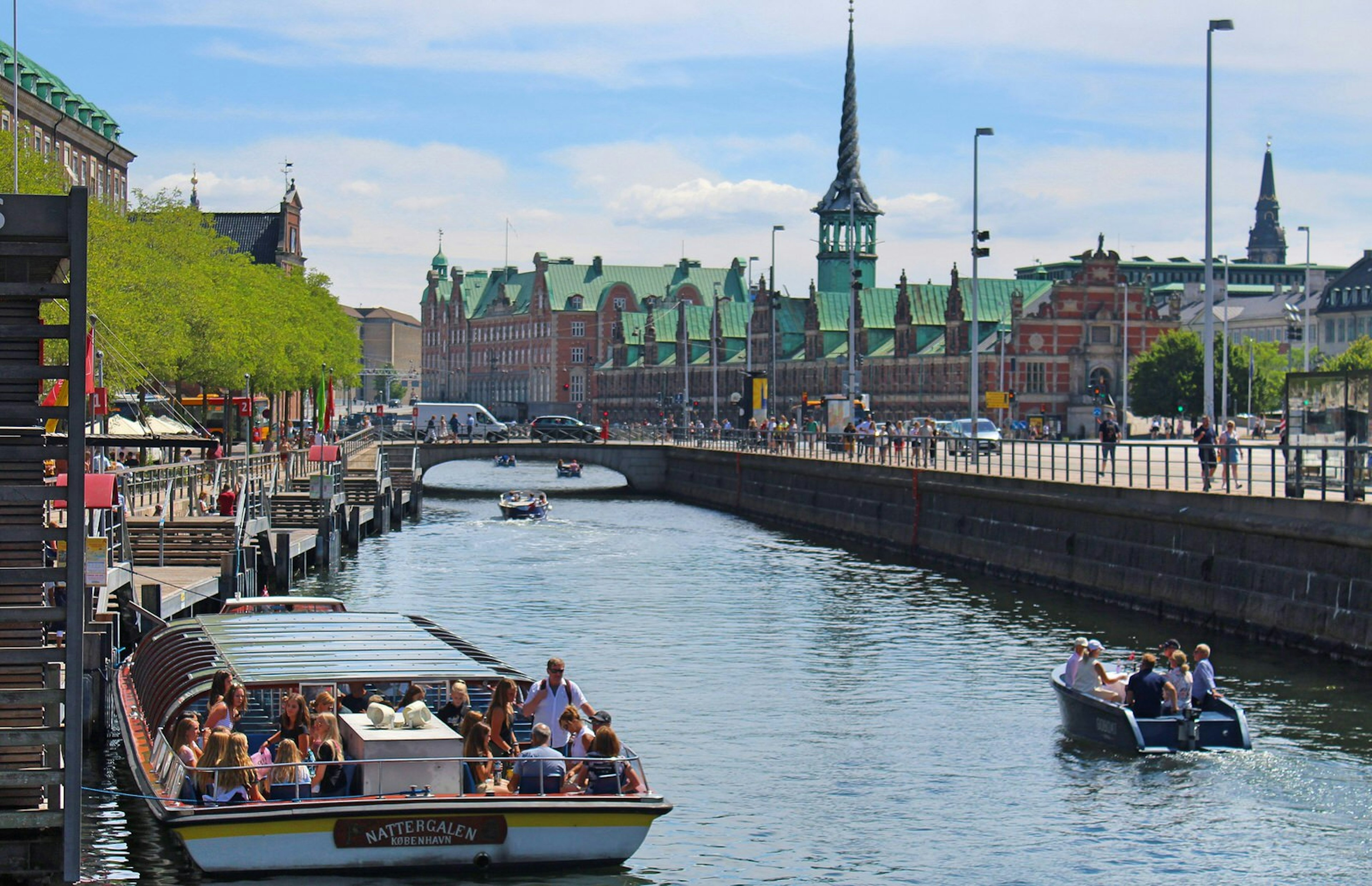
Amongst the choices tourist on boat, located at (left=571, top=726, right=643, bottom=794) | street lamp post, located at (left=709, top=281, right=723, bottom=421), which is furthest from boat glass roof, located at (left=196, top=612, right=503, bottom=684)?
street lamp post, located at (left=709, top=281, right=723, bottom=421)

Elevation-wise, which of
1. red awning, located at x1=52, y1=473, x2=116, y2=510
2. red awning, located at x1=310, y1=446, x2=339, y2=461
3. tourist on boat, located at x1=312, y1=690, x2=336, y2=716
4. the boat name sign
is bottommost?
the boat name sign

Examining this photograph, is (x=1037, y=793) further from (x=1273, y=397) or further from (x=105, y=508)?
(x=1273, y=397)

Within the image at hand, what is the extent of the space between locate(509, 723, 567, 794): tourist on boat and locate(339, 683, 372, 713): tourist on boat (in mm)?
3053

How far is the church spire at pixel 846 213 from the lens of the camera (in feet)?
547

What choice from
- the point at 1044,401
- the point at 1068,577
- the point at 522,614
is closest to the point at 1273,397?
the point at 1044,401

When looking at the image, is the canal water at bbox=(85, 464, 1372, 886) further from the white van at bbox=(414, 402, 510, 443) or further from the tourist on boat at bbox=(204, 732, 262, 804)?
the white van at bbox=(414, 402, 510, 443)

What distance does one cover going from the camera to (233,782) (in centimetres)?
1989

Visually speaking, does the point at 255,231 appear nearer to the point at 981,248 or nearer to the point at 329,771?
the point at 981,248

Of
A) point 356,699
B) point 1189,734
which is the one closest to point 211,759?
point 356,699

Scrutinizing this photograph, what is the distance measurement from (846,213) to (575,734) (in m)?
150

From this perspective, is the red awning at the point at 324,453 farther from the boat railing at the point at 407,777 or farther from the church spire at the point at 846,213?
the church spire at the point at 846,213

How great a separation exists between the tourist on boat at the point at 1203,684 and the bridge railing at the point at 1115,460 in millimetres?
10271

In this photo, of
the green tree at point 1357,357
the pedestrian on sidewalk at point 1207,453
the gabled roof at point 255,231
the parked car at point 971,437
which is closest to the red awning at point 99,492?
the pedestrian on sidewalk at point 1207,453

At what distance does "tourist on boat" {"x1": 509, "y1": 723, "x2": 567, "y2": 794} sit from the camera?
66.9ft
